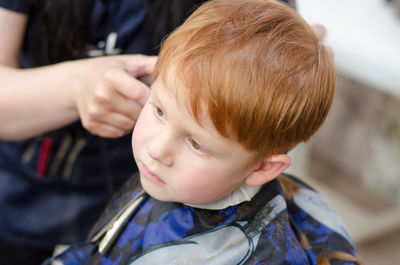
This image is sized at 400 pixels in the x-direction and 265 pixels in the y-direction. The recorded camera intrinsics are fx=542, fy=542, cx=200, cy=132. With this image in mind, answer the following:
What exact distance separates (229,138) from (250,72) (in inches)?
3.6

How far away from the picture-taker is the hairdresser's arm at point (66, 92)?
0.82 meters

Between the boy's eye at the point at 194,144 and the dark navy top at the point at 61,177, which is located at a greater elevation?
the boy's eye at the point at 194,144

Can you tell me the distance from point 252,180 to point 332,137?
1511 millimetres

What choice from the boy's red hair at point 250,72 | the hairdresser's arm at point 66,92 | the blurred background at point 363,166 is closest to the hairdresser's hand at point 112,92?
the hairdresser's arm at point 66,92

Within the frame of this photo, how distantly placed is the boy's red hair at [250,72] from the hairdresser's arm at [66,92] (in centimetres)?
13

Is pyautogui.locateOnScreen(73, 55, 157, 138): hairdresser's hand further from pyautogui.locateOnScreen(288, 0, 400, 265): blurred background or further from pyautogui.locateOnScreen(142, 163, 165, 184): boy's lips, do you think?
pyautogui.locateOnScreen(288, 0, 400, 265): blurred background

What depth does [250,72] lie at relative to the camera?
2.12ft

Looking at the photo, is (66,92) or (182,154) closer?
(182,154)

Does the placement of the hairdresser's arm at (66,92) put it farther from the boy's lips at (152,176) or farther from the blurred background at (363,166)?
the blurred background at (363,166)

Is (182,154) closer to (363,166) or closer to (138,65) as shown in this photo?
(138,65)

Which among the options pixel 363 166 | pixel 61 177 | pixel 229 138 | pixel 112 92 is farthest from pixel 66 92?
pixel 363 166

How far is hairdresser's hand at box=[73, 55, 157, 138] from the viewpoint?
801 mm

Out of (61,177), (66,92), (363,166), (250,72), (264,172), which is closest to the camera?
(250,72)

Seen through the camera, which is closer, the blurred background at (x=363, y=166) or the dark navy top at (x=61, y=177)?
the dark navy top at (x=61, y=177)
